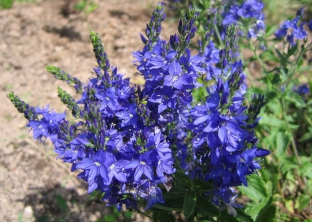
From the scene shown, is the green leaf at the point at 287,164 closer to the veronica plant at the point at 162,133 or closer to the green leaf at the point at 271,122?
the green leaf at the point at 271,122

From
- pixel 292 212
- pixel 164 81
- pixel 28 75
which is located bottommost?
pixel 292 212

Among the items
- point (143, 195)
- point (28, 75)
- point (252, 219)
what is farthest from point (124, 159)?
point (28, 75)

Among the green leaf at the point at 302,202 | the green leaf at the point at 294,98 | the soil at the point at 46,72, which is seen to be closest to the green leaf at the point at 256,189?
the green leaf at the point at 302,202

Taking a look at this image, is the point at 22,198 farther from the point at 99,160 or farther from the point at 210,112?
the point at 210,112

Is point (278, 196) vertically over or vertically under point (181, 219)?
over

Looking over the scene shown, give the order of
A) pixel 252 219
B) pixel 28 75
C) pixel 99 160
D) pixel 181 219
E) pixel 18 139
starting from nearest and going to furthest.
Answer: pixel 99 160
pixel 252 219
pixel 181 219
pixel 18 139
pixel 28 75

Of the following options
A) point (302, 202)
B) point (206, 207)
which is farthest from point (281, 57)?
point (206, 207)

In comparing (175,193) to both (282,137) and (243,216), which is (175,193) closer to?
(243,216)
